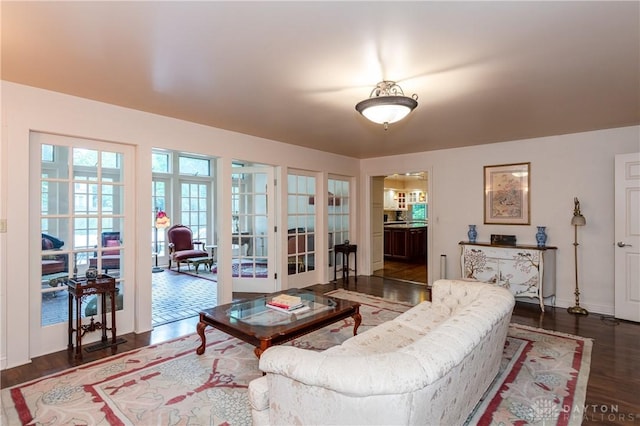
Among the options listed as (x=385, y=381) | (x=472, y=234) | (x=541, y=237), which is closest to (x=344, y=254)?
(x=472, y=234)

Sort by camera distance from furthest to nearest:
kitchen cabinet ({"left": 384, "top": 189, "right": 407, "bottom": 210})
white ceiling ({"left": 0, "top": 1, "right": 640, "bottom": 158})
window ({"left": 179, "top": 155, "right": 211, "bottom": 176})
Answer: kitchen cabinet ({"left": 384, "top": 189, "right": 407, "bottom": 210})
window ({"left": 179, "top": 155, "right": 211, "bottom": 176})
white ceiling ({"left": 0, "top": 1, "right": 640, "bottom": 158})

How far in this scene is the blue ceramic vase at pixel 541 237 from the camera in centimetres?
451

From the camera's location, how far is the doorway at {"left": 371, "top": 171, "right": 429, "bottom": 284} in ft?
22.6

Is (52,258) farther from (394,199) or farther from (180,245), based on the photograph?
(394,199)

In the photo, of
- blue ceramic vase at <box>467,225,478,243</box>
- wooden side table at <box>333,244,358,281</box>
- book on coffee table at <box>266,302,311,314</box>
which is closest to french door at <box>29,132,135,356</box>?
book on coffee table at <box>266,302,311,314</box>

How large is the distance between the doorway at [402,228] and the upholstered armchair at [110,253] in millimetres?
4519

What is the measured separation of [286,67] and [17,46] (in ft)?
5.68

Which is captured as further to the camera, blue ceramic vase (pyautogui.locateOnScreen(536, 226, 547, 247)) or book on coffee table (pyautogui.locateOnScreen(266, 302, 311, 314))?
blue ceramic vase (pyautogui.locateOnScreen(536, 226, 547, 247))

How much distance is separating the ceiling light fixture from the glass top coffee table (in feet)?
5.52

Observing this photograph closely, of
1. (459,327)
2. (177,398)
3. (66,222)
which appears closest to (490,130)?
(459,327)

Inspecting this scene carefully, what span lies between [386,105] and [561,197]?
11.5 ft

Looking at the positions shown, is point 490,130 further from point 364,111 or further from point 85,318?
point 85,318

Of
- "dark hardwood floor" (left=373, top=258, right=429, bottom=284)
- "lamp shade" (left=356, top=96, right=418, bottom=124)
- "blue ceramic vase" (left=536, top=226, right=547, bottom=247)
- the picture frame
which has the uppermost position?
Result: "lamp shade" (left=356, top=96, right=418, bottom=124)

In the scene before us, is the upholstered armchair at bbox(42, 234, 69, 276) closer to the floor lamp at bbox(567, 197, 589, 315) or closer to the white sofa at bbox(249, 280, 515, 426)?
the white sofa at bbox(249, 280, 515, 426)
